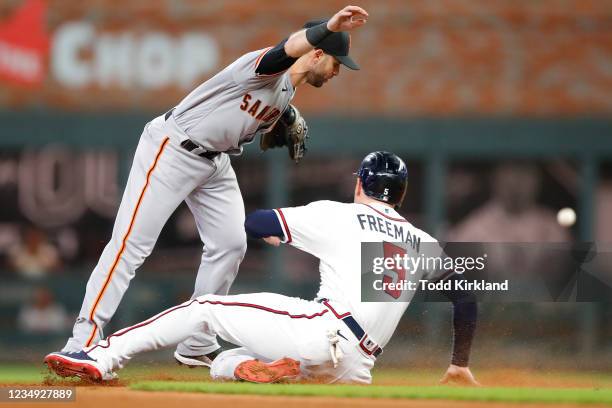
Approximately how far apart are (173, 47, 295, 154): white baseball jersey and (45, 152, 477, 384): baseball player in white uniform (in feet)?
2.22

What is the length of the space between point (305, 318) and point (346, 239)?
421 mm

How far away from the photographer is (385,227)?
5238 mm

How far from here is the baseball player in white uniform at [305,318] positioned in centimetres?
518

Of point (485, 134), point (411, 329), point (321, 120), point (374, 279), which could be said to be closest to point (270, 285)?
point (321, 120)

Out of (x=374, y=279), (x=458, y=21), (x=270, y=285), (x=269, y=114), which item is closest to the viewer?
(x=374, y=279)

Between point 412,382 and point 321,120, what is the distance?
6.92m

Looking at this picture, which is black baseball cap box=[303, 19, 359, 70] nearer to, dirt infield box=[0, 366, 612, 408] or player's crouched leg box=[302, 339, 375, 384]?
player's crouched leg box=[302, 339, 375, 384]

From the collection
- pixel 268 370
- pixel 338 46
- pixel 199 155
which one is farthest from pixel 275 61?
pixel 268 370

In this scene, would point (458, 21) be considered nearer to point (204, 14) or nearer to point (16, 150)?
point (204, 14)

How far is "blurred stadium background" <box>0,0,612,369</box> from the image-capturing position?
12.4 meters

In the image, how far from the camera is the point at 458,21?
1272 centimetres

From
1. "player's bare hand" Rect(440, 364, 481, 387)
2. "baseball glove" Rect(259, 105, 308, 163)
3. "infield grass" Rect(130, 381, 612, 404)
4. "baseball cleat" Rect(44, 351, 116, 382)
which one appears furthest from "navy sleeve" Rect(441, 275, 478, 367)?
"baseball cleat" Rect(44, 351, 116, 382)

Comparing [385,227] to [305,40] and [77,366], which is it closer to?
[305,40]

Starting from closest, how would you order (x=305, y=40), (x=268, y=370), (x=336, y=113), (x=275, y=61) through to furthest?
1. (x=268, y=370)
2. (x=305, y=40)
3. (x=275, y=61)
4. (x=336, y=113)
